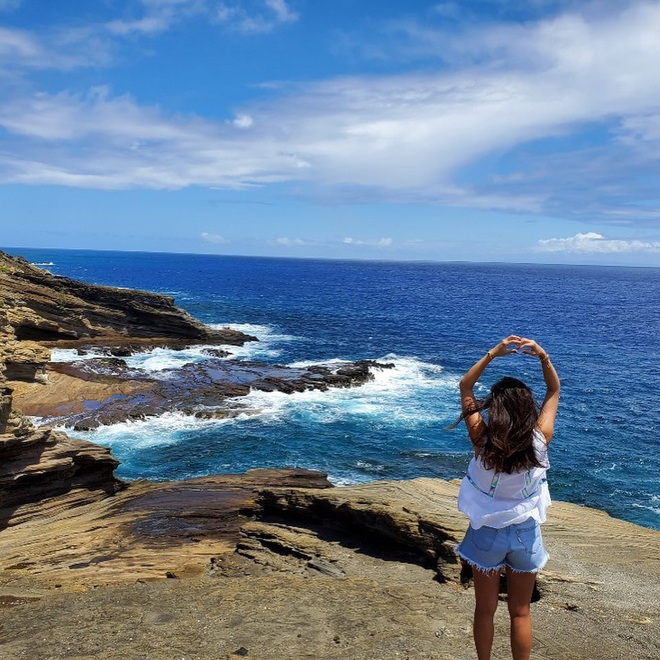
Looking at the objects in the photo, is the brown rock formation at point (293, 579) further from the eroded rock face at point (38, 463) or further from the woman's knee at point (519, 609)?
the woman's knee at point (519, 609)

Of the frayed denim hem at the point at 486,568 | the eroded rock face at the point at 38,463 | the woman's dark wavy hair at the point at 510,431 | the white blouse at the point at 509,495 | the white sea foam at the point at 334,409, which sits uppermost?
the woman's dark wavy hair at the point at 510,431

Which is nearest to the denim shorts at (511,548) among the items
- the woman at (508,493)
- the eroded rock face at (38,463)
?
the woman at (508,493)

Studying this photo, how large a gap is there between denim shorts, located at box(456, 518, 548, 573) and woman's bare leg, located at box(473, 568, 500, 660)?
16 centimetres

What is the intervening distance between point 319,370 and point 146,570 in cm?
3503

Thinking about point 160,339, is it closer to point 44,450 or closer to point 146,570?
point 44,450

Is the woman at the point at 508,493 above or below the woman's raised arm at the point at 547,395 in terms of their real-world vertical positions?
below

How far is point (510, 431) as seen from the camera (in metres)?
5.94

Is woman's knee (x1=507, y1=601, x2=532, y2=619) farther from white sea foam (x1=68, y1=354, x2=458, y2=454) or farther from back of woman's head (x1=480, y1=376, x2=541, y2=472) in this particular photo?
white sea foam (x1=68, y1=354, x2=458, y2=454)

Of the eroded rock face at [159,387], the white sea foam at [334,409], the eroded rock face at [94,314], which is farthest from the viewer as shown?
the eroded rock face at [94,314]

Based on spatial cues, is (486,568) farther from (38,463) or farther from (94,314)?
(94,314)

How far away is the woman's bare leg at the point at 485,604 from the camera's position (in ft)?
20.7

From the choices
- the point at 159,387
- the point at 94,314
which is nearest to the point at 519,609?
the point at 159,387

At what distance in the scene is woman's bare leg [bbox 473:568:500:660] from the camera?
6297 mm

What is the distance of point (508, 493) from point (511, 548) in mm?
614
